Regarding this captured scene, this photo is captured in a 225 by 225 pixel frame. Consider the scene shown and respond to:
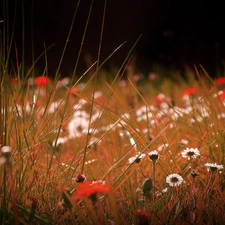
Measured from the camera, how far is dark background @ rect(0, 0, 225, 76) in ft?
16.4

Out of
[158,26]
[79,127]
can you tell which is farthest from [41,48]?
[79,127]

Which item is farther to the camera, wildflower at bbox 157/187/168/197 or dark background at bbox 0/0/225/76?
dark background at bbox 0/0/225/76

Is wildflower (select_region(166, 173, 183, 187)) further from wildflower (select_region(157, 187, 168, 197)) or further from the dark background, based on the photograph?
the dark background

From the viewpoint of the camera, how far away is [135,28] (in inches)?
199

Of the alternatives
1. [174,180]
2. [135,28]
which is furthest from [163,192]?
[135,28]

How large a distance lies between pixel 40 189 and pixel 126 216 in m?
0.25

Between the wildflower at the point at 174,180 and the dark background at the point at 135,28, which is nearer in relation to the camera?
the wildflower at the point at 174,180

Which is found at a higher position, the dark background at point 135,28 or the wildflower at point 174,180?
the wildflower at point 174,180

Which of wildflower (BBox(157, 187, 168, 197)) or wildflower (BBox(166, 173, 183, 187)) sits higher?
wildflower (BBox(166, 173, 183, 187))

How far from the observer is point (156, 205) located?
50.2 inches

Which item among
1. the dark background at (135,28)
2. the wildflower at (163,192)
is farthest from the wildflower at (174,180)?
the dark background at (135,28)

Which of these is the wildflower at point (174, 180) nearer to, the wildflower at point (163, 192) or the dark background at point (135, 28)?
the wildflower at point (163, 192)

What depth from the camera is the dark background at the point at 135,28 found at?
4996 mm

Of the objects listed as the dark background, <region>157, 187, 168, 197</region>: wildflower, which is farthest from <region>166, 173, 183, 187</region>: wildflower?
the dark background
